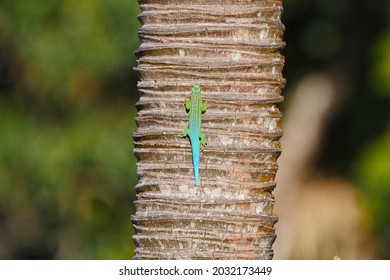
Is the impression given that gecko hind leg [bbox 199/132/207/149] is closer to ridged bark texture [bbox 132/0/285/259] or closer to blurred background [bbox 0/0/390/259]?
ridged bark texture [bbox 132/0/285/259]

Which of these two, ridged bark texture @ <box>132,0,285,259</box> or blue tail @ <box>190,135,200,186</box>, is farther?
ridged bark texture @ <box>132,0,285,259</box>

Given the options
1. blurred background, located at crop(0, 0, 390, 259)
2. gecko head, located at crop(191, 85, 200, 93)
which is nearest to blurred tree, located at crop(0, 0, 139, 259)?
blurred background, located at crop(0, 0, 390, 259)

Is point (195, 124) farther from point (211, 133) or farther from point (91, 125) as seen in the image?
point (91, 125)

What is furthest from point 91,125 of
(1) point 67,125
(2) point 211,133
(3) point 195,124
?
(3) point 195,124

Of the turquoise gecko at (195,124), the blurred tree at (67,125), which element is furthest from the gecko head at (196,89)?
the blurred tree at (67,125)

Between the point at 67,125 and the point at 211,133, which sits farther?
the point at 67,125

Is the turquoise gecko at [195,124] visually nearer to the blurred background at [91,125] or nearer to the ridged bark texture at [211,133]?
the ridged bark texture at [211,133]

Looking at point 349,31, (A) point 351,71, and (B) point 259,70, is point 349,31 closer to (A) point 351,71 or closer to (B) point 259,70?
(A) point 351,71
